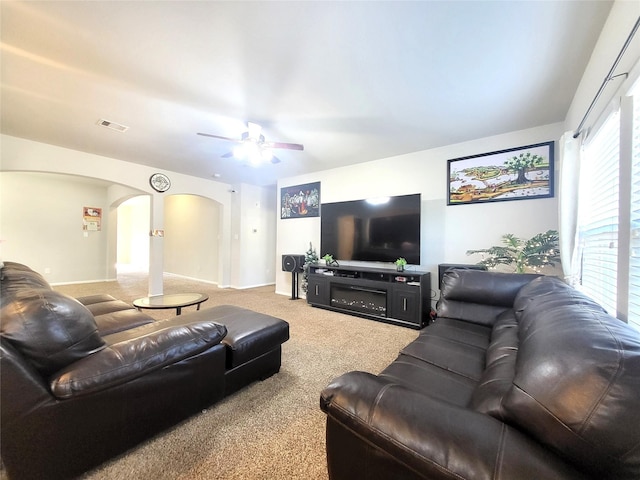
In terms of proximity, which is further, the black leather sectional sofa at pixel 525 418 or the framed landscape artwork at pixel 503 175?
the framed landscape artwork at pixel 503 175

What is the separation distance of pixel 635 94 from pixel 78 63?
3.75 m

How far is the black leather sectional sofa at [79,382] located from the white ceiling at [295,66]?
1723mm

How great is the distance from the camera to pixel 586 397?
57 centimetres

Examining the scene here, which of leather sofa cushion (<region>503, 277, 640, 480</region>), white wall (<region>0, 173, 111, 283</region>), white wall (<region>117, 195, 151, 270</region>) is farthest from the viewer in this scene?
white wall (<region>117, 195, 151, 270</region>)

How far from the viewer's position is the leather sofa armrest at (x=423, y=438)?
577 millimetres

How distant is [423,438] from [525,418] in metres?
0.27

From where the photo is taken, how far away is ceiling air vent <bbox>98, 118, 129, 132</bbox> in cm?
287

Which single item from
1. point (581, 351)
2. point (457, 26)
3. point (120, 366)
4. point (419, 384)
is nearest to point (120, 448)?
point (120, 366)

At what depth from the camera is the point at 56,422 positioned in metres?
1.03

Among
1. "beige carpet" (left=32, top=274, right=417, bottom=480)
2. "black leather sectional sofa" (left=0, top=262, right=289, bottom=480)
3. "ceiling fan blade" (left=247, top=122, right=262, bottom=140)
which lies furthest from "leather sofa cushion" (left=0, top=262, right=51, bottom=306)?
"ceiling fan blade" (left=247, top=122, right=262, bottom=140)

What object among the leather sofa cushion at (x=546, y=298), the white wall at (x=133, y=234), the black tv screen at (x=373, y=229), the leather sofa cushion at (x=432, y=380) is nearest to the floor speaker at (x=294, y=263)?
the black tv screen at (x=373, y=229)

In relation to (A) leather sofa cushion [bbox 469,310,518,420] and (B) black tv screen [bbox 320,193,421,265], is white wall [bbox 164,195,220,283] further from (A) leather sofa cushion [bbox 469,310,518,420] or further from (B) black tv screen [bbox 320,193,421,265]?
(A) leather sofa cushion [bbox 469,310,518,420]

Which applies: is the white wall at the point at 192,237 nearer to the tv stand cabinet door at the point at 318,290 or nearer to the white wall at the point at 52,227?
the white wall at the point at 52,227

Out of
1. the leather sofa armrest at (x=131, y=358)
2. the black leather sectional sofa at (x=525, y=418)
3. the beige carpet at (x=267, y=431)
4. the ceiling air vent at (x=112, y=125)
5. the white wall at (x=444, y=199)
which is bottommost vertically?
the beige carpet at (x=267, y=431)
